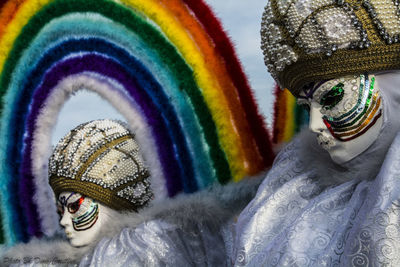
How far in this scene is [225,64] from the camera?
3070 mm

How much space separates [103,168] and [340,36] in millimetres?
1519

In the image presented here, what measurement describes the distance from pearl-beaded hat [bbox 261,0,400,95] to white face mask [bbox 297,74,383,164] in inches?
1.5

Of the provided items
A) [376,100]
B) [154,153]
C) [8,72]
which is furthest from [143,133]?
[376,100]

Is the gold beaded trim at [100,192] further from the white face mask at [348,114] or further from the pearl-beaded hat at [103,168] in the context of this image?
the white face mask at [348,114]

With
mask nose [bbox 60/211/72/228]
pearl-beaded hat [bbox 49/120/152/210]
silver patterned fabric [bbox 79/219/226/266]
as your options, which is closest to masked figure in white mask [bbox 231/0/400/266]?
silver patterned fabric [bbox 79/219/226/266]

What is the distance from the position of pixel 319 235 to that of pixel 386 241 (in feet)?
0.87

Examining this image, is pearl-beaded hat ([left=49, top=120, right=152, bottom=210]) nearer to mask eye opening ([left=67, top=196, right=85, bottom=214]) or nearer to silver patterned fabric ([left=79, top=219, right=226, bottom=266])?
mask eye opening ([left=67, top=196, right=85, bottom=214])

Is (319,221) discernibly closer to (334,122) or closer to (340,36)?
(334,122)

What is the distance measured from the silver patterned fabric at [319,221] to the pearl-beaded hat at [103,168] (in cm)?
97

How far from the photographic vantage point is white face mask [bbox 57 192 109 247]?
296 centimetres

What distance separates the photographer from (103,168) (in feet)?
9.93

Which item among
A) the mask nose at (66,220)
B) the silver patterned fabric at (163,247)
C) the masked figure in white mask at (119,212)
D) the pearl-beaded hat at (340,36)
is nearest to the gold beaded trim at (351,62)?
the pearl-beaded hat at (340,36)

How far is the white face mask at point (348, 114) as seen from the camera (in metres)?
1.92

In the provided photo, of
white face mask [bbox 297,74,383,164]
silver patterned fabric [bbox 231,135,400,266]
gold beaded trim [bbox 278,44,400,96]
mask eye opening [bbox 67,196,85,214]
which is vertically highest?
mask eye opening [bbox 67,196,85,214]
